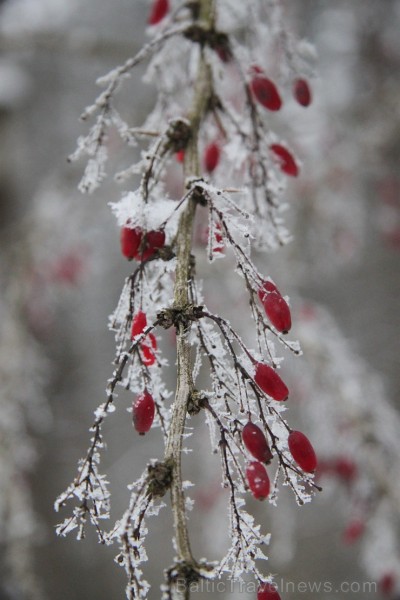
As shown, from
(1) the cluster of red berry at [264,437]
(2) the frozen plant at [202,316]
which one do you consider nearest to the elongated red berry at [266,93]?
(2) the frozen plant at [202,316]

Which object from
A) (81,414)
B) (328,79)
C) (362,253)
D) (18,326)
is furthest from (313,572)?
(328,79)

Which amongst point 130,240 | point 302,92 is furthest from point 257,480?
point 302,92

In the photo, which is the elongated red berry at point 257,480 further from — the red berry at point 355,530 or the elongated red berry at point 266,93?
the red berry at point 355,530

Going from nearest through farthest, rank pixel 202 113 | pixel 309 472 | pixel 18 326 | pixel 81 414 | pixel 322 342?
pixel 309 472, pixel 202 113, pixel 322 342, pixel 18 326, pixel 81 414

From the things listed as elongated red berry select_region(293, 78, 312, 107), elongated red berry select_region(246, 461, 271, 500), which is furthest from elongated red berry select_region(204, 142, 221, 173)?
elongated red berry select_region(246, 461, 271, 500)

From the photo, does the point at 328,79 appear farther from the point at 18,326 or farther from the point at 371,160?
the point at 18,326
